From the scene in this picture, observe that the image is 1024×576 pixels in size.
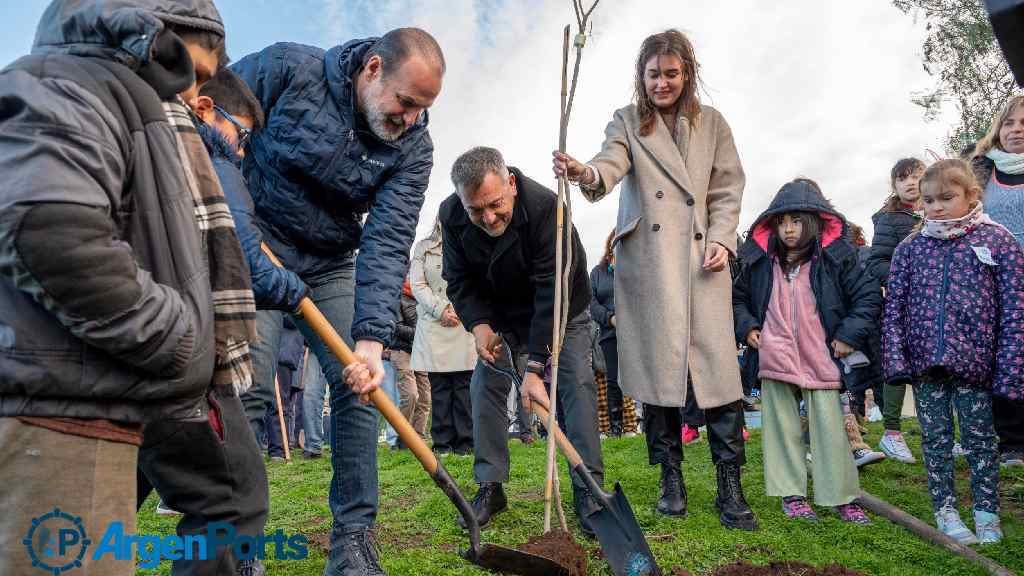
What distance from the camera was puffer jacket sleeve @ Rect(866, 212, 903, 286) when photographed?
20.7 ft

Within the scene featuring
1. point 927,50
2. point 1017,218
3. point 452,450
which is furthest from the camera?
point 927,50

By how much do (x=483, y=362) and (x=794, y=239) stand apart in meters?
2.02

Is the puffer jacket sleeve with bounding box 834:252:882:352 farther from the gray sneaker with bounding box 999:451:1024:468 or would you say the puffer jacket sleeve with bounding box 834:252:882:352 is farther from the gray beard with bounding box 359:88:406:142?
the gray beard with bounding box 359:88:406:142

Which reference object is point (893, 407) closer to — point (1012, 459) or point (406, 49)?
point (1012, 459)

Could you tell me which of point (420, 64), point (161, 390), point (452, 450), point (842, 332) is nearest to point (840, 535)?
point (842, 332)

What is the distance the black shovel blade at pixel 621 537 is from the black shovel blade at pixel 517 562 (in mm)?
310

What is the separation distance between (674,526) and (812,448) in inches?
40.3

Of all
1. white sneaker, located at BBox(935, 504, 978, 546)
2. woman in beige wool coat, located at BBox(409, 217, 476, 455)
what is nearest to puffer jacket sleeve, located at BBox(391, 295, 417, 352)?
woman in beige wool coat, located at BBox(409, 217, 476, 455)

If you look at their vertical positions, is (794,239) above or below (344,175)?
below

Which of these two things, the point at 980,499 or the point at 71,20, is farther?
the point at 980,499

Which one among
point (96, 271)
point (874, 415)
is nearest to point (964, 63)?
point (874, 415)

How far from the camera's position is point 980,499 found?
3.96 metres

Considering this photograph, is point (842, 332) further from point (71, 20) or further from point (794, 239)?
point (71, 20)

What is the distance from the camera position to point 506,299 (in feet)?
15.5
